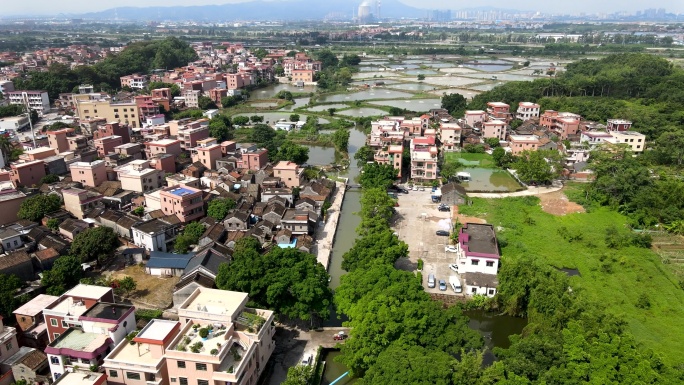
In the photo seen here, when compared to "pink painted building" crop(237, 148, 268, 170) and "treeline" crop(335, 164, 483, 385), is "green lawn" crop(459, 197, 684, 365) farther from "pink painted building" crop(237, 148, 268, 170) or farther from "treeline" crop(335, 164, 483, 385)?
"pink painted building" crop(237, 148, 268, 170)

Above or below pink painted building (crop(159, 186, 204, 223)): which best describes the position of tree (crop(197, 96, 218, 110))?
above

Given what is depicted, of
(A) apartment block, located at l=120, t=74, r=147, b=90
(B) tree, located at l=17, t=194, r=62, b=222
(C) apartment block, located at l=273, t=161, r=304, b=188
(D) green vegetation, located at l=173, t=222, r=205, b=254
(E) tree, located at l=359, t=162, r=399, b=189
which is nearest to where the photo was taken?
(D) green vegetation, located at l=173, t=222, r=205, b=254

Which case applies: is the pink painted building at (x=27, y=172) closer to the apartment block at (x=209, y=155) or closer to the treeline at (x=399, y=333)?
the apartment block at (x=209, y=155)

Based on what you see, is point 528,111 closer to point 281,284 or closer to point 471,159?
point 471,159

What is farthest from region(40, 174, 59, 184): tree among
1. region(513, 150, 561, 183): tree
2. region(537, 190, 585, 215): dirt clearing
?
region(513, 150, 561, 183): tree

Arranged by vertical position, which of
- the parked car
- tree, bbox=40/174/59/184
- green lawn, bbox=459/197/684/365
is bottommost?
green lawn, bbox=459/197/684/365

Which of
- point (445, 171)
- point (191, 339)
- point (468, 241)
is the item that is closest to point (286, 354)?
point (191, 339)

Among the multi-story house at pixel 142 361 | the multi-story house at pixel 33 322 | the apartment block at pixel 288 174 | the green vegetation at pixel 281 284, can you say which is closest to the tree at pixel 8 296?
the multi-story house at pixel 33 322
